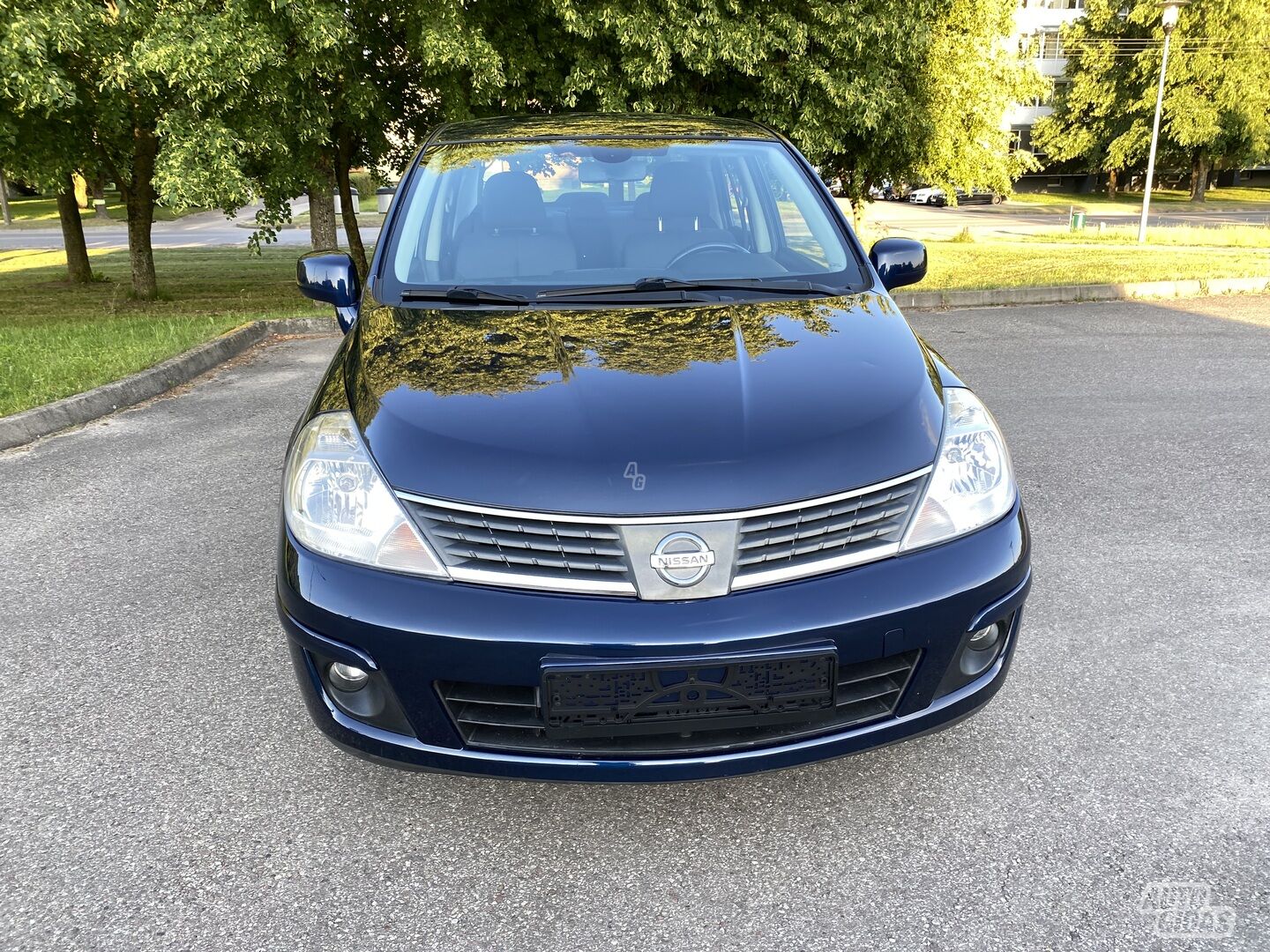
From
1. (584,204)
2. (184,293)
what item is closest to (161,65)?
(184,293)

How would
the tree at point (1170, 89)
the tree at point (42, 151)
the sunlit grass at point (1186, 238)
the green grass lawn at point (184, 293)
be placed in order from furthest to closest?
1. the tree at point (1170, 89)
2. the sunlit grass at point (1186, 238)
3. the tree at point (42, 151)
4. the green grass lawn at point (184, 293)

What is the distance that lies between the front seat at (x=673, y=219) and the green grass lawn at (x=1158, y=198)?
132 feet

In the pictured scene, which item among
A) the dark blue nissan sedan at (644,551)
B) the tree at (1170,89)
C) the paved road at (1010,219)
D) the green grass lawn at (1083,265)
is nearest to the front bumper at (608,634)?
the dark blue nissan sedan at (644,551)

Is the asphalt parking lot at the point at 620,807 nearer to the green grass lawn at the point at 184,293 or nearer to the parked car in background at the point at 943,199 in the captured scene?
the green grass lawn at the point at 184,293

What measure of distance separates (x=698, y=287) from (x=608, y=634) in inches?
→ 53.3

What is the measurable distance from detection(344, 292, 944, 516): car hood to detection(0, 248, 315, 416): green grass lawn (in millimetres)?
4578

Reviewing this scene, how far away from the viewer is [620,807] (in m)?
2.27

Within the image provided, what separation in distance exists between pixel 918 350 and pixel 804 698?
1.08m

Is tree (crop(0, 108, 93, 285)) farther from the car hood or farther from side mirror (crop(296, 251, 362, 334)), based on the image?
the car hood

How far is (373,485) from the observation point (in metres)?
2.05

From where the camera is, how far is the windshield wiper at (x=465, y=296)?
8.95ft

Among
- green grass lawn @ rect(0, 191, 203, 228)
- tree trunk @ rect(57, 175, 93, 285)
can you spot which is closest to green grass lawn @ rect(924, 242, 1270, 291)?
tree trunk @ rect(57, 175, 93, 285)

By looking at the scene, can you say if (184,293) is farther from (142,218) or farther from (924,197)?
(924,197)

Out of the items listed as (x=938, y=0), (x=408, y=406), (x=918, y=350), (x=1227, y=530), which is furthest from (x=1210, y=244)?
(x=408, y=406)
